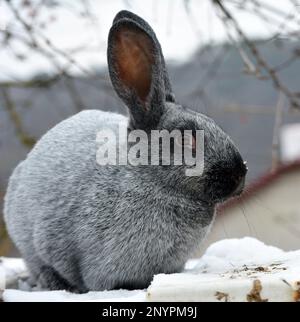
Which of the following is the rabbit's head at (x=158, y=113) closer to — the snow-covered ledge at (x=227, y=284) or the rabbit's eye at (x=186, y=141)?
the rabbit's eye at (x=186, y=141)

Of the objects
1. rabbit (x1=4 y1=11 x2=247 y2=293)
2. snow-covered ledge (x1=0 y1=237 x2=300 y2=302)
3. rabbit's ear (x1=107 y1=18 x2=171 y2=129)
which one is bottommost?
snow-covered ledge (x1=0 y1=237 x2=300 y2=302)

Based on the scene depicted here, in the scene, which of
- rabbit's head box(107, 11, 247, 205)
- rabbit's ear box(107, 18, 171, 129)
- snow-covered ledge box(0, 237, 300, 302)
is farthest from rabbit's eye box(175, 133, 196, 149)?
snow-covered ledge box(0, 237, 300, 302)

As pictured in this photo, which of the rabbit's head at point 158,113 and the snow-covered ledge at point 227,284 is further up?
the rabbit's head at point 158,113

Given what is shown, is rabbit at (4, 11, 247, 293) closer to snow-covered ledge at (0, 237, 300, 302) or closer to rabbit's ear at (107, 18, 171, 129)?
rabbit's ear at (107, 18, 171, 129)

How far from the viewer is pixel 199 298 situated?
2275 mm

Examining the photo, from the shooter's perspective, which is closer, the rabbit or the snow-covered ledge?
the snow-covered ledge

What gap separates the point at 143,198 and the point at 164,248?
0.71 feet

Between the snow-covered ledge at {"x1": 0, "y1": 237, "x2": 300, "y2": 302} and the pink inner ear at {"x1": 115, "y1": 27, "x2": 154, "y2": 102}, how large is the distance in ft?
2.62

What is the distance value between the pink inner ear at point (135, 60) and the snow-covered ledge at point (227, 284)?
80cm

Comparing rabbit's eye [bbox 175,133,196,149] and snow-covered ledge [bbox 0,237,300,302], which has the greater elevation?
rabbit's eye [bbox 175,133,196,149]

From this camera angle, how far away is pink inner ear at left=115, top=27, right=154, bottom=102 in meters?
2.80

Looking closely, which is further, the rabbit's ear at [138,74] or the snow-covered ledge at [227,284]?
the rabbit's ear at [138,74]

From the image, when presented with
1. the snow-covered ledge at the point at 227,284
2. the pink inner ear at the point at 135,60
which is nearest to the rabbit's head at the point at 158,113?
the pink inner ear at the point at 135,60

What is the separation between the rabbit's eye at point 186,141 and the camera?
274 centimetres
